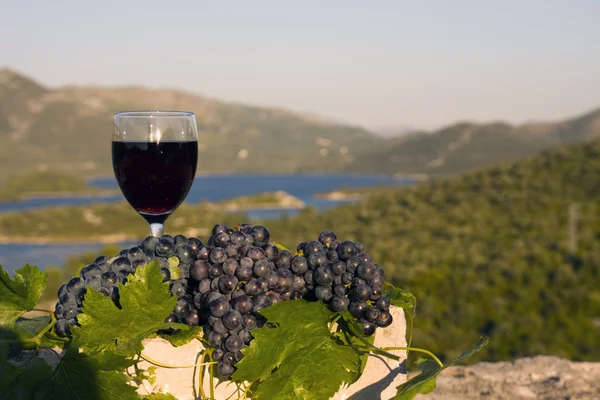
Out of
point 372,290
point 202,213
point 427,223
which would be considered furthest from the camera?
point 202,213

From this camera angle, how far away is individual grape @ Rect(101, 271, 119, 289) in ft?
7.29

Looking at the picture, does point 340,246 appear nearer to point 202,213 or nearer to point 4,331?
point 4,331

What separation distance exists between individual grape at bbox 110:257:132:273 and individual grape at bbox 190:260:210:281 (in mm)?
216

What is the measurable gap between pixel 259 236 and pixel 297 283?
22 centimetres

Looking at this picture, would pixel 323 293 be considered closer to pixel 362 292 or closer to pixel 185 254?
pixel 362 292

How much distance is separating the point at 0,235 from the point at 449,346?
416 feet

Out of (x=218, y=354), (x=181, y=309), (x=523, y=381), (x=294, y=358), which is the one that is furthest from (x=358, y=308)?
(x=523, y=381)

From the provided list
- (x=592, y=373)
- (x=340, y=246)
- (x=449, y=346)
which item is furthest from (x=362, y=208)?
(x=340, y=246)

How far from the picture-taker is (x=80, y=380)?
2.02m

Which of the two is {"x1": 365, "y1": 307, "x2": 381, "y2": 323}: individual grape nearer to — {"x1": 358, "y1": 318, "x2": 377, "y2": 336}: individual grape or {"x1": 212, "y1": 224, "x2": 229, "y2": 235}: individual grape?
{"x1": 358, "y1": 318, "x2": 377, "y2": 336}: individual grape

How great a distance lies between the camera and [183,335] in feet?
7.25

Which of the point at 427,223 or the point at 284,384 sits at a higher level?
the point at 284,384

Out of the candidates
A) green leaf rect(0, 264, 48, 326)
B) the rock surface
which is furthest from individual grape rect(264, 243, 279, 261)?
the rock surface

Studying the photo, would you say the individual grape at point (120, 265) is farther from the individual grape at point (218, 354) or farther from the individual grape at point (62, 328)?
the individual grape at point (218, 354)
